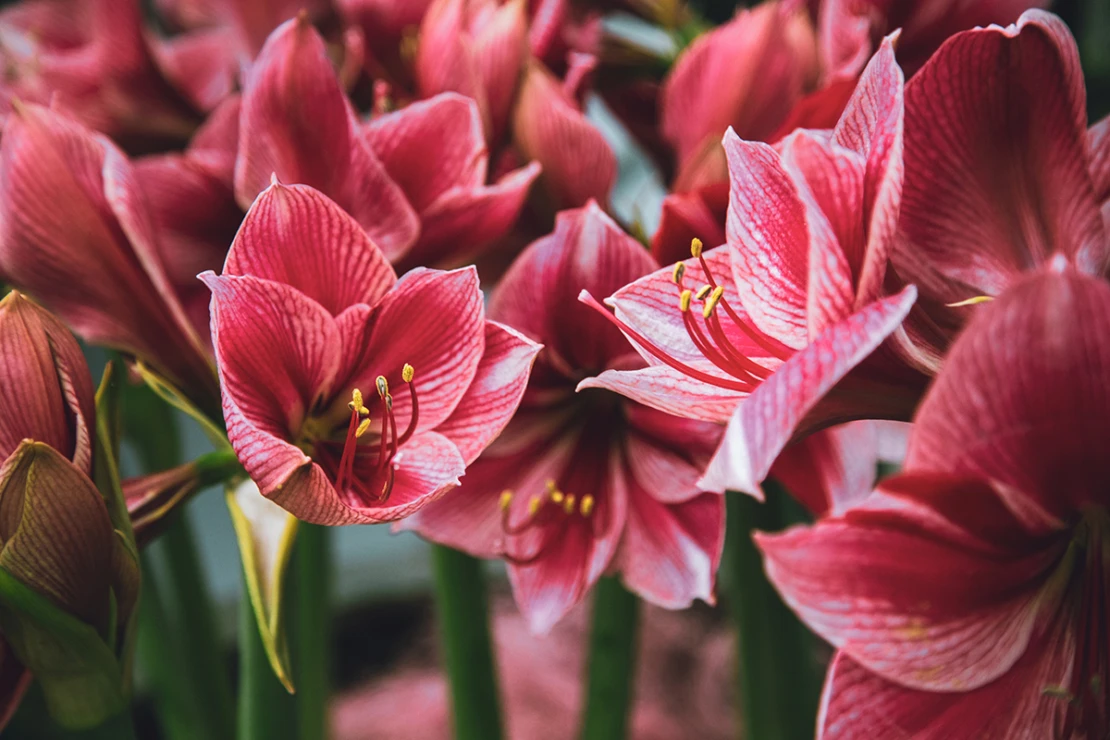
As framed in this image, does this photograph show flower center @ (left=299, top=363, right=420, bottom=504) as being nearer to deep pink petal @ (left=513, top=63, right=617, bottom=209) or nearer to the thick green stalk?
deep pink petal @ (left=513, top=63, right=617, bottom=209)

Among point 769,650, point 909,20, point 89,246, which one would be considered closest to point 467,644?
point 769,650

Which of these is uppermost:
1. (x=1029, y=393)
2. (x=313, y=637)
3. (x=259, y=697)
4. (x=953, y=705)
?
(x=1029, y=393)

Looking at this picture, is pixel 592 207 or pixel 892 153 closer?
pixel 892 153

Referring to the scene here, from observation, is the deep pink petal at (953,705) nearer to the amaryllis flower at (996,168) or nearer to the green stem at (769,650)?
the amaryllis flower at (996,168)

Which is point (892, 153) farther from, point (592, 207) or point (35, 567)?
point (35, 567)

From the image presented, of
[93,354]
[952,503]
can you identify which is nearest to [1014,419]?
[952,503]

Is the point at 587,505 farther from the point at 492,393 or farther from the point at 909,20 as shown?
the point at 909,20
